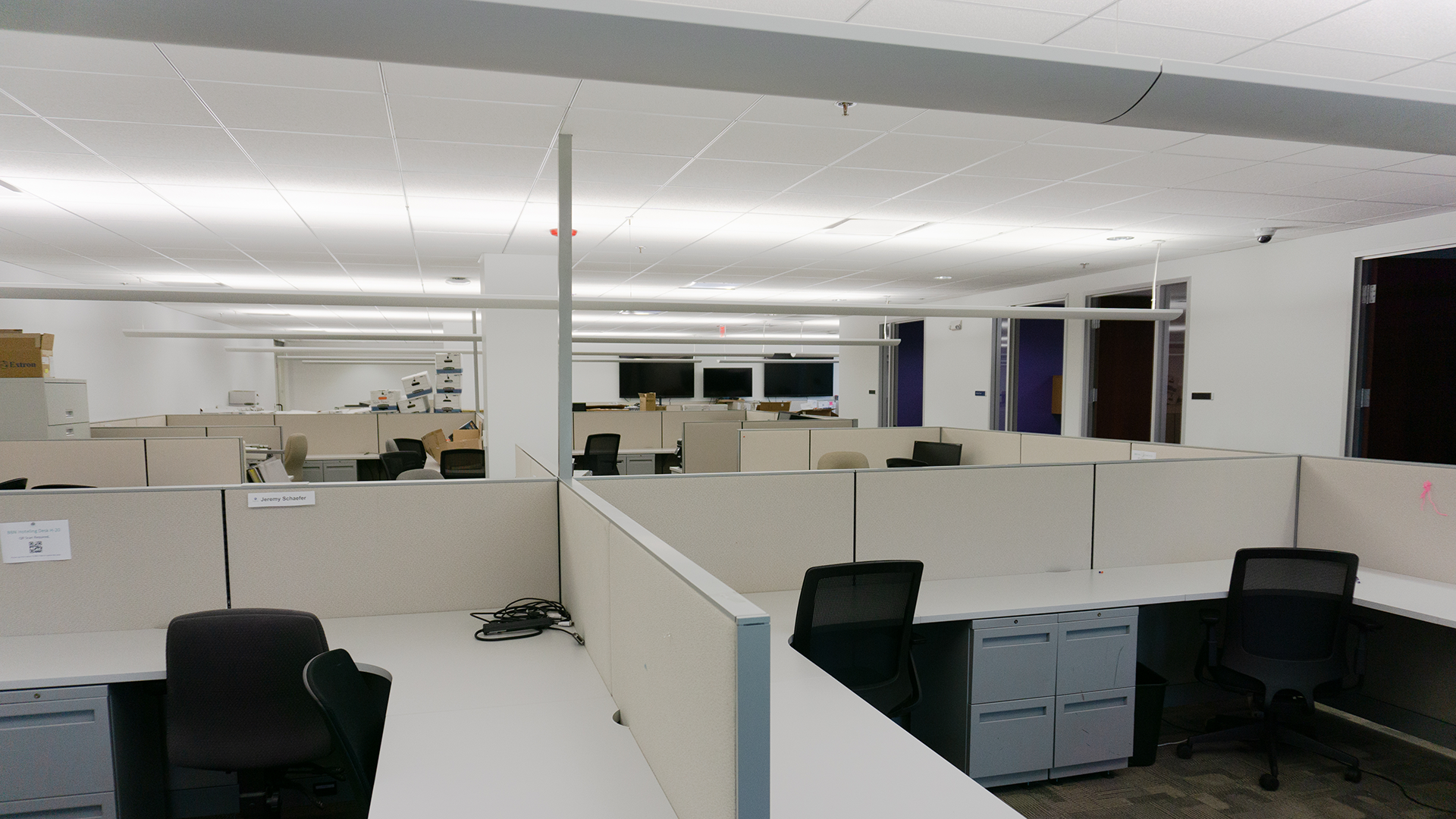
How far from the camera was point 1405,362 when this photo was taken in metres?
5.62

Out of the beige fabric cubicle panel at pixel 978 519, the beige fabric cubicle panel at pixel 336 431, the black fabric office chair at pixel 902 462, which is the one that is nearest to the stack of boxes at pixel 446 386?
the beige fabric cubicle panel at pixel 336 431

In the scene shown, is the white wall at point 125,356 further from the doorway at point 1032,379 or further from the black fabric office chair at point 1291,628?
the doorway at point 1032,379

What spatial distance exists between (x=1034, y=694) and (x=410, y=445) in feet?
18.3

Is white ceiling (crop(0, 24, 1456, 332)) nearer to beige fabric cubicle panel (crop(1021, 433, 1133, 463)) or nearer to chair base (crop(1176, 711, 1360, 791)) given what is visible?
beige fabric cubicle panel (crop(1021, 433, 1133, 463))

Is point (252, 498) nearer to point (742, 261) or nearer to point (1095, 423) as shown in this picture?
point (742, 261)

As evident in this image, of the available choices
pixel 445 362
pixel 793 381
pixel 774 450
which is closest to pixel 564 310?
pixel 774 450

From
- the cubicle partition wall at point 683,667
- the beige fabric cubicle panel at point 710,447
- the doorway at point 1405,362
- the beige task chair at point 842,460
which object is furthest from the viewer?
the beige fabric cubicle panel at point 710,447

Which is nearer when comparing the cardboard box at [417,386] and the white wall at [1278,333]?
the white wall at [1278,333]

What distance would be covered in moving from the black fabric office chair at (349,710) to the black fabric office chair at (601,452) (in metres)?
5.03

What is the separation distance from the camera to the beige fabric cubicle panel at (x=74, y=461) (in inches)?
166

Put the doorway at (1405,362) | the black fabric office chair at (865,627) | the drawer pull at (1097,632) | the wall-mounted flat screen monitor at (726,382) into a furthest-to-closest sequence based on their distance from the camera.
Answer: the wall-mounted flat screen monitor at (726,382) < the doorway at (1405,362) < the drawer pull at (1097,632) < the black fabric office chair at (865,627)

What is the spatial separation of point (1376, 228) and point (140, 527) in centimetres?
754

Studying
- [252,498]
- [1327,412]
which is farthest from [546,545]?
[1327,412]

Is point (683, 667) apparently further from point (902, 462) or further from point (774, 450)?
point (902, 462)
